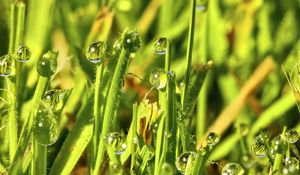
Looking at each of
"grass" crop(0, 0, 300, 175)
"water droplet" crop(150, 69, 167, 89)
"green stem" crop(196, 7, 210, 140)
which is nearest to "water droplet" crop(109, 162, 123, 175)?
"grass" crop(0, 0, 300, 175)

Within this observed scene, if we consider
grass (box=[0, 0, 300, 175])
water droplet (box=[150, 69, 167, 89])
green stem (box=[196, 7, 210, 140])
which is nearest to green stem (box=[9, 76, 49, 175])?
grass (box=[0, 0, 300, 175])

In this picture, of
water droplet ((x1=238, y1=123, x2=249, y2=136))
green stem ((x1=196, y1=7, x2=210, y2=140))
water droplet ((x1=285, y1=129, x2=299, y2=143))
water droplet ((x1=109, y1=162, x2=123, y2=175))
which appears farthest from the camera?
green stem ((x1=196, y1=7, x2=210, y2=140))

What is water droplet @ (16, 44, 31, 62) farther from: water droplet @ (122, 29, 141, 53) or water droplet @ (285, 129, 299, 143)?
water droplet @ (285, 129, 299, 143)

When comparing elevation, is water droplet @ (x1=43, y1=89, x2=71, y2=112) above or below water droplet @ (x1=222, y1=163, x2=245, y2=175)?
above

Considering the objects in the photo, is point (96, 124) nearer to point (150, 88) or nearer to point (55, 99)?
point (55, 99)

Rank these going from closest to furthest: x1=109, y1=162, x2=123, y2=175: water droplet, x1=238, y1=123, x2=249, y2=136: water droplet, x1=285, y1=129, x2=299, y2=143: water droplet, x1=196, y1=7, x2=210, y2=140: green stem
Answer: x1=109, y1=162, x2=123, y2=175: water droplet
x1=285, y1=129, x2=299, y2=143: water droplet
x1=238, y1=123, x2=249, y2=136: water droplet
x1=196, y1=7, x2=210, y2=140: green stem

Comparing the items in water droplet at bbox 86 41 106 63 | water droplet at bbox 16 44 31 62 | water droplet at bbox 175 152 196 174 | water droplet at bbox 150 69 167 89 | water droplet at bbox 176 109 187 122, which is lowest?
water droplet at bbox 175 152 196 174

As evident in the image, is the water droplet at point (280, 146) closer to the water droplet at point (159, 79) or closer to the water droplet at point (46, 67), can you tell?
the water droplet at point (159, 79)

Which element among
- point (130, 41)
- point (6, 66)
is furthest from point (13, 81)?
point (130, 41)

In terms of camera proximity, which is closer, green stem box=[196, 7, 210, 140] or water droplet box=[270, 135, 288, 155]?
water droplet box=[270, 135, 288, 155]
